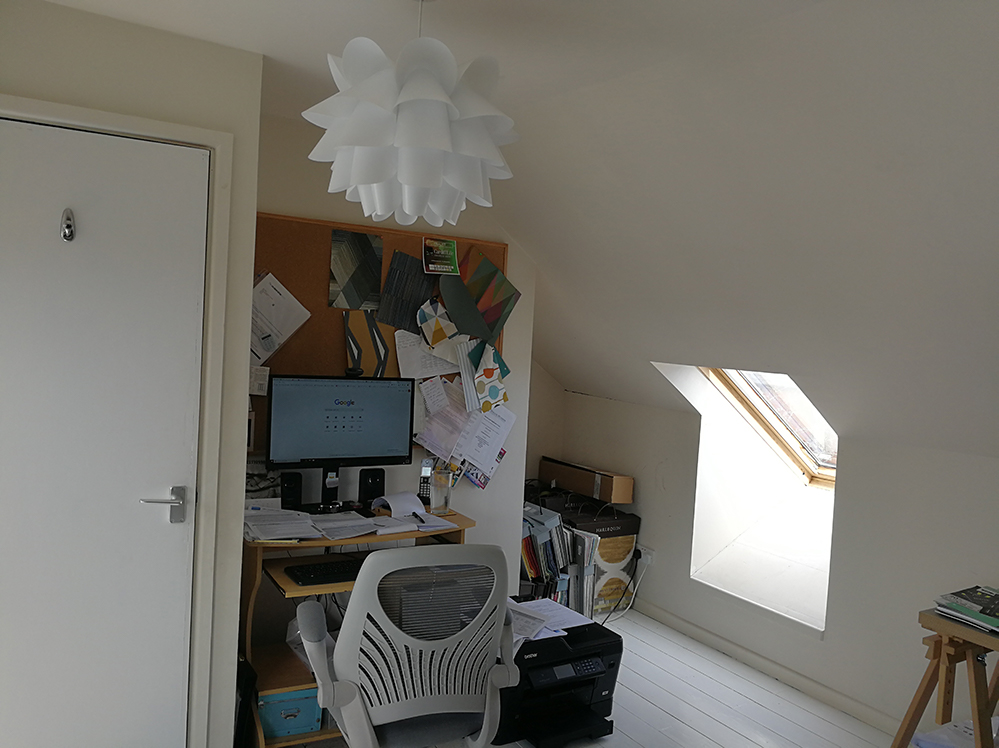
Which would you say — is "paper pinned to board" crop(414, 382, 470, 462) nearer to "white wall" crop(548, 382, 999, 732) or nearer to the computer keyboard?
the computer keyboard

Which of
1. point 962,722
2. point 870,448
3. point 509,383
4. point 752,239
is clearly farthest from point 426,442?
point 962,722

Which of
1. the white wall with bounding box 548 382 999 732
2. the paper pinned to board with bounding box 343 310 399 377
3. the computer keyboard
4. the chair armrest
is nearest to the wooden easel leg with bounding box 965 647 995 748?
the white wall with bounding box 548 382 999 732

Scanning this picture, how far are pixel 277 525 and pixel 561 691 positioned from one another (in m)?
1.31

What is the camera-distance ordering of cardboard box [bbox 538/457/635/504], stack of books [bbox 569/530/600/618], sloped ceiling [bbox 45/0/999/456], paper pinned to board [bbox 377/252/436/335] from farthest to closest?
cardboard box [bbox 538/457/635/504] → stack of books [bbox 569/530/600/618] → paper pinned to board [bbox 377/252/436/335] → sloped ceiling [bbox 45/0/999/456]

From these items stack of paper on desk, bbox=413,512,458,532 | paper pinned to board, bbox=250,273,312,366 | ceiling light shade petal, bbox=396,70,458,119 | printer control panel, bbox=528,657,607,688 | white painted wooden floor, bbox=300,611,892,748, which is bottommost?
white painted wooden floor, bbox=300,611,892,748

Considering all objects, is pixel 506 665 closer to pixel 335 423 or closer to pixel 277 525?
pixel 277 525

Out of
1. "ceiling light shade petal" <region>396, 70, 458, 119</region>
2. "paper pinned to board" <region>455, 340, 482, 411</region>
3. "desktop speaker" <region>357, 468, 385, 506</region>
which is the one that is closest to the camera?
"ceiling light shade petal" <region>396, 70, 458, 119</region>

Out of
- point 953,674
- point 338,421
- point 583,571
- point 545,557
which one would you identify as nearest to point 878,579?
point 953,674

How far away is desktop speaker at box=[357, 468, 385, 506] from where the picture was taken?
11.0 feet

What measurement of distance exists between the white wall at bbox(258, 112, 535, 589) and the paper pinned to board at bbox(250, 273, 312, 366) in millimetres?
339

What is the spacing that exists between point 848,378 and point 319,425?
2180 mm

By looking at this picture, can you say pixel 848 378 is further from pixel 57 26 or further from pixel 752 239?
pixel 57 26

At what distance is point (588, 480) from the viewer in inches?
190

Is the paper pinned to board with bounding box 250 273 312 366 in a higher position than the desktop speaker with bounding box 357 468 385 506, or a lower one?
higher
